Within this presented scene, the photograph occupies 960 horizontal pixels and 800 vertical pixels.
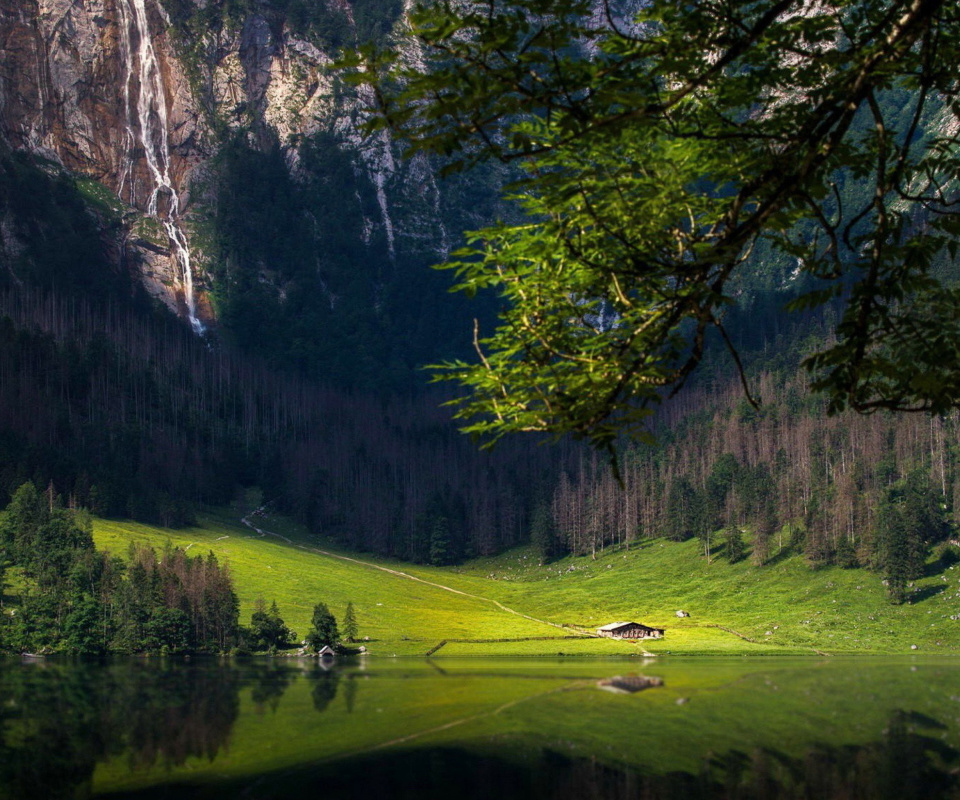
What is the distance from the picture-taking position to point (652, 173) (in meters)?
14.3

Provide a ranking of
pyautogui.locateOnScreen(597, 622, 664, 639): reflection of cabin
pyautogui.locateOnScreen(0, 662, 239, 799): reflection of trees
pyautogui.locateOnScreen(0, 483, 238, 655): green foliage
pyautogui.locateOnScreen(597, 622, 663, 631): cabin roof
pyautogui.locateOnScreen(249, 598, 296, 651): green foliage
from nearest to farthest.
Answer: pyautogui.locateOnScreen(0, 662, 239, 799): reflection of trees
pyautogui.locateOnScreen(0, 483, 238, 655): green foliage
pyautogui.locateOnScreen(249, 598, 296, 651): green foliage
pyautogui.locateOnScreen(597, 622, 664, 639): reflection of cabin
pyautogui.locateOnScreen(597, 622, 663, 631): cabin roof

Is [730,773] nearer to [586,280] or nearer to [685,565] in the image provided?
[586,280]

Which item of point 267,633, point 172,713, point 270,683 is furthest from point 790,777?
point 267,633

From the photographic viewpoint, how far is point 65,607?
134 metres

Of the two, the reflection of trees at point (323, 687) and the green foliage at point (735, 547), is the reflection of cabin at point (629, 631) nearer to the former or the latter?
the reflection of trees at point (323, 687)

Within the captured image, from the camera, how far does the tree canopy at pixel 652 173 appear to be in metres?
12.7

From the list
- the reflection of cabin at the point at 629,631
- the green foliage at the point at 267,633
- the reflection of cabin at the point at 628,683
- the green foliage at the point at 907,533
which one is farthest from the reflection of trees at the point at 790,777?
the green foliage at the point at 907,533

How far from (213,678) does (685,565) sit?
121 metres

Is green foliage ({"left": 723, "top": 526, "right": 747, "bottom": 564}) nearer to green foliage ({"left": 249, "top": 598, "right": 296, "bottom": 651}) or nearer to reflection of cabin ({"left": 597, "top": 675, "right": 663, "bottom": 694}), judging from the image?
green foliage ({"left": 249, "top": 598, "right": 296, "bottom": 651})

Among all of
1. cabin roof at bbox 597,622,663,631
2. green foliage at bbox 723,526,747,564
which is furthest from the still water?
green foliage at bbox 723,526,747,564

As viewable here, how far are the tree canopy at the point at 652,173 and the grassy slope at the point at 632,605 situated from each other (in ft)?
373

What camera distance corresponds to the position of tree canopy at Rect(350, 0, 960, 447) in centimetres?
1273

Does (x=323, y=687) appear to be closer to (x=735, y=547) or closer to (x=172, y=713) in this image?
(x=172, y=713)

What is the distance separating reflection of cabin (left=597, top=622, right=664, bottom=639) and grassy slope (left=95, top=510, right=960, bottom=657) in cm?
327
